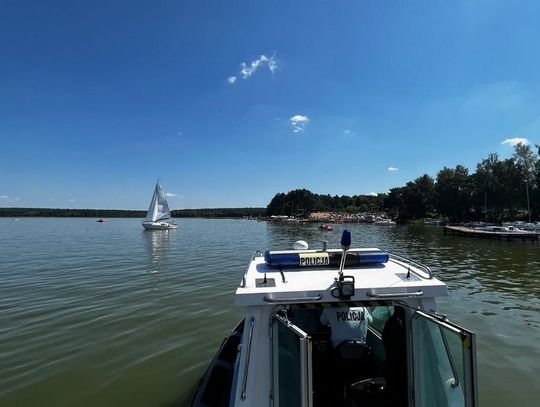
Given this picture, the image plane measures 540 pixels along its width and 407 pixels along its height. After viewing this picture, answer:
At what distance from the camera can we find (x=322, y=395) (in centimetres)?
516

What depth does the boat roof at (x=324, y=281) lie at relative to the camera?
445 cm

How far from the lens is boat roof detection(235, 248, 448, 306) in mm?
4449

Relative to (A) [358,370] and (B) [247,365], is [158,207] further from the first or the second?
(B) [247,365]

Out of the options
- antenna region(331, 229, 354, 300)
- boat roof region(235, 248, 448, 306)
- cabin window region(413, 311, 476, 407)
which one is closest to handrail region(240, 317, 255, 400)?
boat roof region(235, 248, 448, 306)

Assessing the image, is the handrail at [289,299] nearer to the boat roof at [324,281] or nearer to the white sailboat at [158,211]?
the boat roof at [324,281]

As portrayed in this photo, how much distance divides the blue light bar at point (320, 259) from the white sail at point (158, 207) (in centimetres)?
8007

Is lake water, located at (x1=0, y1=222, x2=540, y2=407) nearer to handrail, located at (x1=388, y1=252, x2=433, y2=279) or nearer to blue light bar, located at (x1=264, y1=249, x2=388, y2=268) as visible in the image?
handrail, located at (x1=388, y1=252, x2=433, y2=279)

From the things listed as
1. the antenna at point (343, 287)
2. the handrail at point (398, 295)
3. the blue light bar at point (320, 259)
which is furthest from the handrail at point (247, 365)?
the handrail at point (398, 295)

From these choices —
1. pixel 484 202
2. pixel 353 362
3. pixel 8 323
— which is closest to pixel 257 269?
pixel 353 362

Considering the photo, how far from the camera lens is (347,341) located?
5066 mm

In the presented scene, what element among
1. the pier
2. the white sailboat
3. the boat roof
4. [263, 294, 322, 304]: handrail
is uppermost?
the white sailboat

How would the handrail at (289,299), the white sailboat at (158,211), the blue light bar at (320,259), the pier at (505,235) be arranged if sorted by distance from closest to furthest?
the handrail at (289,299)
the blue light bar at (320,259)
the pier at (505,235)
the white sailboat at (158,211)

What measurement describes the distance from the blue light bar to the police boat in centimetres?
2

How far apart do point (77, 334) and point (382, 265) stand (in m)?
10.5
